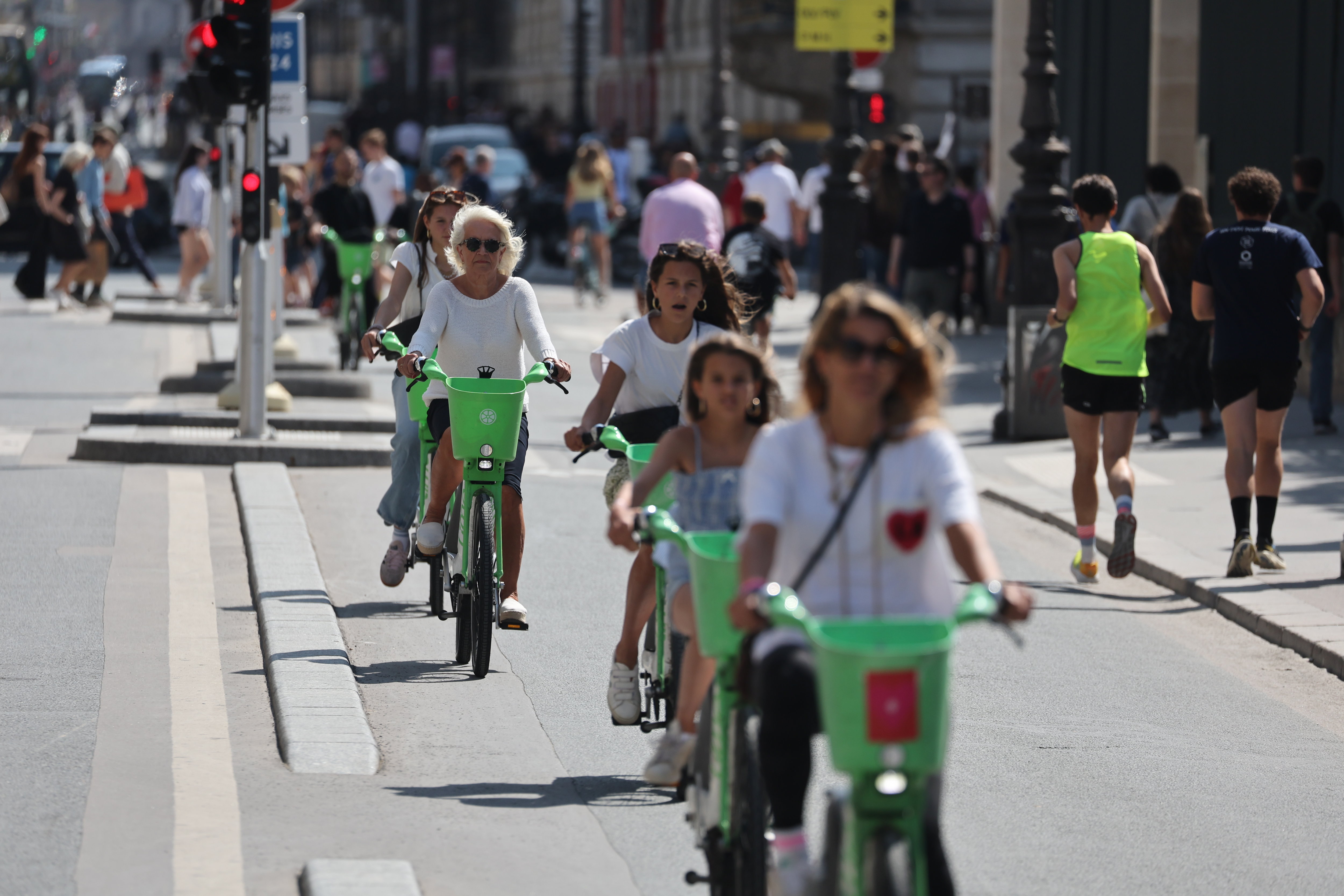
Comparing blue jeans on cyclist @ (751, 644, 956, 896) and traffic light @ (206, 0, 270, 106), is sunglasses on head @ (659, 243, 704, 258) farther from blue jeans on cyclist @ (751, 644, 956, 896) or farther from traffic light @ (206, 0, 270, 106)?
traffic light @ (206, 0, 270, 106)

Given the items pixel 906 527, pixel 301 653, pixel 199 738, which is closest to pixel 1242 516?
pixel 301 653

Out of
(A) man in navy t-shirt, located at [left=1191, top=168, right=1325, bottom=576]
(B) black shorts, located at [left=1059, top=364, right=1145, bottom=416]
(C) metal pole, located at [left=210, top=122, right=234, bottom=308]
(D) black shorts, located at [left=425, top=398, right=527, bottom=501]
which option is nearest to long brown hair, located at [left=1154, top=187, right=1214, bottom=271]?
(A) man in navy t-shirt, located at [left=1191, top=168, right=1325, bottom=576]

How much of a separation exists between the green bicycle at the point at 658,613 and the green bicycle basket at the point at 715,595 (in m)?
0.85

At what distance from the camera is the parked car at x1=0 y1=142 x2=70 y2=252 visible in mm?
32438

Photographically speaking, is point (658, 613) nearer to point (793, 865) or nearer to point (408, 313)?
point (793, 865)

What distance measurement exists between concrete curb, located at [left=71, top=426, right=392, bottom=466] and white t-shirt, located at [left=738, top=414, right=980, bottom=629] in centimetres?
893

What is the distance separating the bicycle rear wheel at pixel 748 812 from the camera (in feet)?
14.8

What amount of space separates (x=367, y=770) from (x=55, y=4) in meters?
88.3

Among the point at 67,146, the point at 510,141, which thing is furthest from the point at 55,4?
the point at 67,146

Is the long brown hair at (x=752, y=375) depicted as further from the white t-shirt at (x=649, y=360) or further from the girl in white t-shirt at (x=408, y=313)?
the girl in white t-shirt at (x=408, y=313)

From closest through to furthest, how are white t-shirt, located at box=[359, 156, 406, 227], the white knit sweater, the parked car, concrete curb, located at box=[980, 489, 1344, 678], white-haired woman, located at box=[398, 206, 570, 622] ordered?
white-haired woman, located at box=[398, 206, 570, 622] < the white knit sweater < concrete curb, located at box=[980, 489, 1344, 678] < white t-shirt, located at box=[359, 156, 406, 227] < the parked car

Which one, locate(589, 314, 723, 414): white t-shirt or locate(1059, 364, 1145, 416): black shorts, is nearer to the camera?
locate(589, 314, 723, 414): white t-shirt

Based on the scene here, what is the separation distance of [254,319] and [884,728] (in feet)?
32.5

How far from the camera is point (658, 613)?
604 centimetres
